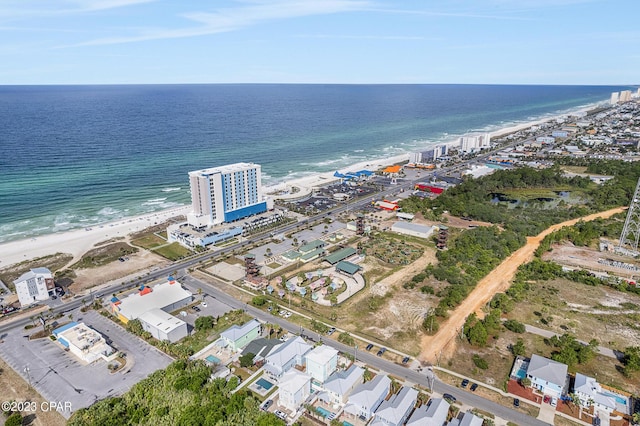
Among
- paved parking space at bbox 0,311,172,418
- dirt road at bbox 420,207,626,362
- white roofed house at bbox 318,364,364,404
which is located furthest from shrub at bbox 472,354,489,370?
paved parking space at bbox 0,311,172,418

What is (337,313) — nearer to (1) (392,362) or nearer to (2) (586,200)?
(1) (392,362)

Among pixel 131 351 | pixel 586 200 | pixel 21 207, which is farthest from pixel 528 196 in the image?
pixel 21 207

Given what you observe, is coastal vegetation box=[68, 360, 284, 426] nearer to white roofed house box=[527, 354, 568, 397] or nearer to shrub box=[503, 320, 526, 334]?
white roofed house box=[527, 354, 568, 397]

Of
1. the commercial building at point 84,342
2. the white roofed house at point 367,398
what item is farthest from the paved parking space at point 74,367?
the white roofed house at point 367,398

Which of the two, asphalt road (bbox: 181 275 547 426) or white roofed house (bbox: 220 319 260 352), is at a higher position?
white roofed house (bbox: 220 319 260 352)

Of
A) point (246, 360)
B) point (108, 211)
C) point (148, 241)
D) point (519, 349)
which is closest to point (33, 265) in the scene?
point (148, 241)

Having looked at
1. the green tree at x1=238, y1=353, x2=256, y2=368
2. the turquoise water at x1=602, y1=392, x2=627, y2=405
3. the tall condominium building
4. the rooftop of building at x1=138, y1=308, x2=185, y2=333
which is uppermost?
the tall condominium building
